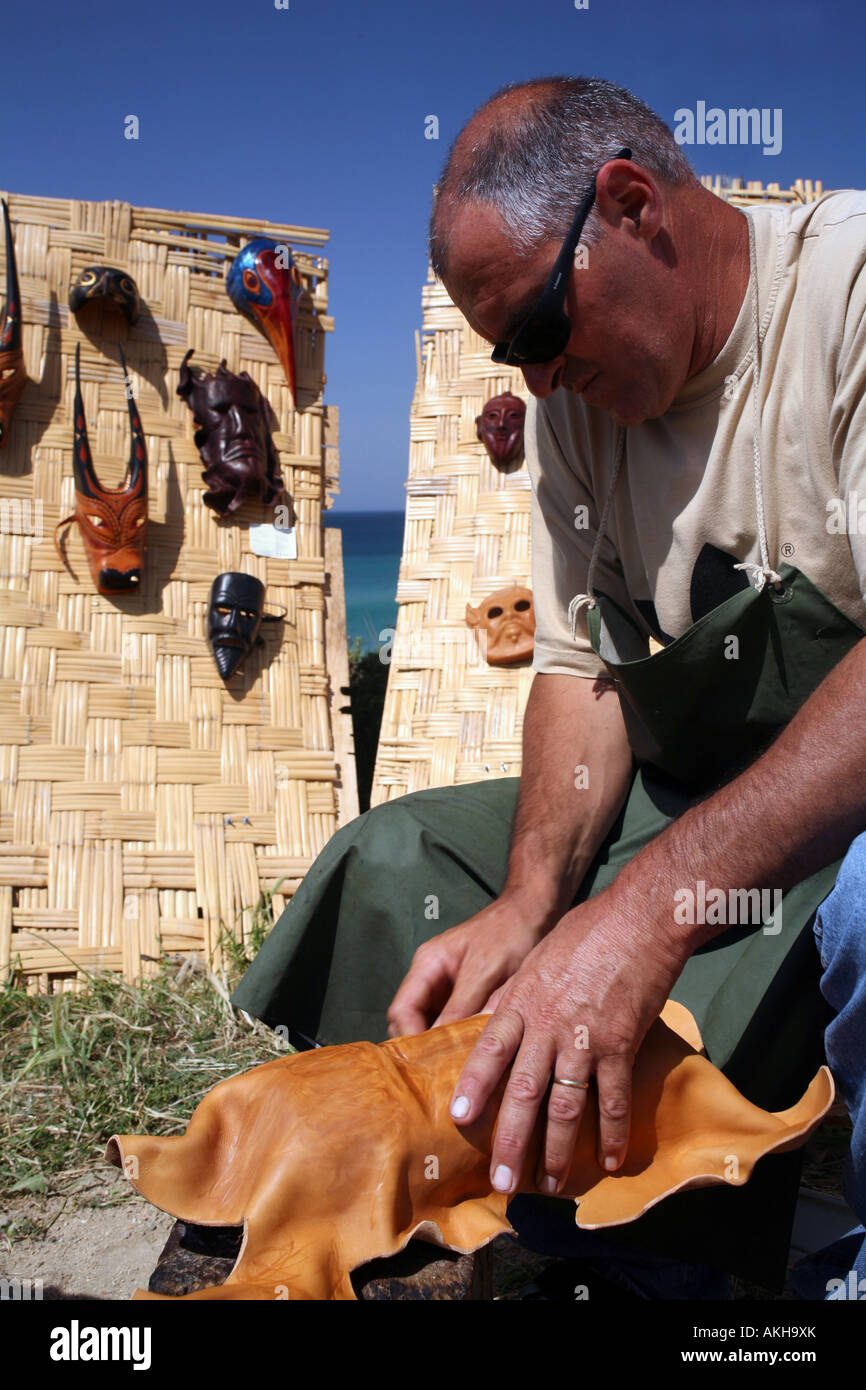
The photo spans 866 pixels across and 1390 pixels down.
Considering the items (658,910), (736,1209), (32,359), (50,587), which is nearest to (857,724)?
(658,910)

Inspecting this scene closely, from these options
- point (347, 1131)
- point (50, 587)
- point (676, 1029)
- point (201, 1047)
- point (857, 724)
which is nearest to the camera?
point (347, 1131)

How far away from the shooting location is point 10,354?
13.3ft

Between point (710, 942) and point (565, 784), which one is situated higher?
point (565, 784)

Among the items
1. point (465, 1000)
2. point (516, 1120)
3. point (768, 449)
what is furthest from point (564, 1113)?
point (768, 449)

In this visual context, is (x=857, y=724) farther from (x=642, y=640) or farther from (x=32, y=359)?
(x=32, y=359)

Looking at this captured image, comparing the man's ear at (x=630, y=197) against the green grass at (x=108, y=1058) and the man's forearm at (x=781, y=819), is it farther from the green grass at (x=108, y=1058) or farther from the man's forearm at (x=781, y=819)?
the green grass at (x=108, y=1058)

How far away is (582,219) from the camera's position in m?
1.78

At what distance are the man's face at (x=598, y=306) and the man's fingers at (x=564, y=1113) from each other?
1.15 m

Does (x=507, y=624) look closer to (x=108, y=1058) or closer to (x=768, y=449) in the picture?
(x=108, y=1058)

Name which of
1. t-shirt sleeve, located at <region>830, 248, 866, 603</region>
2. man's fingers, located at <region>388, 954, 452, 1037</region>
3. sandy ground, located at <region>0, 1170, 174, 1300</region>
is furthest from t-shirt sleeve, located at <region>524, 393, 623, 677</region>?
sandy ground, located at <region>0, 1170, 174, 1300</region>

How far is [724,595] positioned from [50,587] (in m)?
2.87

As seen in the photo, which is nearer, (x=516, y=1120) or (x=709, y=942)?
(x=516, y=1120)

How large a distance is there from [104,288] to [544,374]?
Answer: 9.73ft

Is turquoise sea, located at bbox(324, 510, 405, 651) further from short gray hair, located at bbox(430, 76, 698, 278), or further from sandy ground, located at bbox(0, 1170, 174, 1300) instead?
short gray hair, located at bbox(430, 76, 698, 278)
